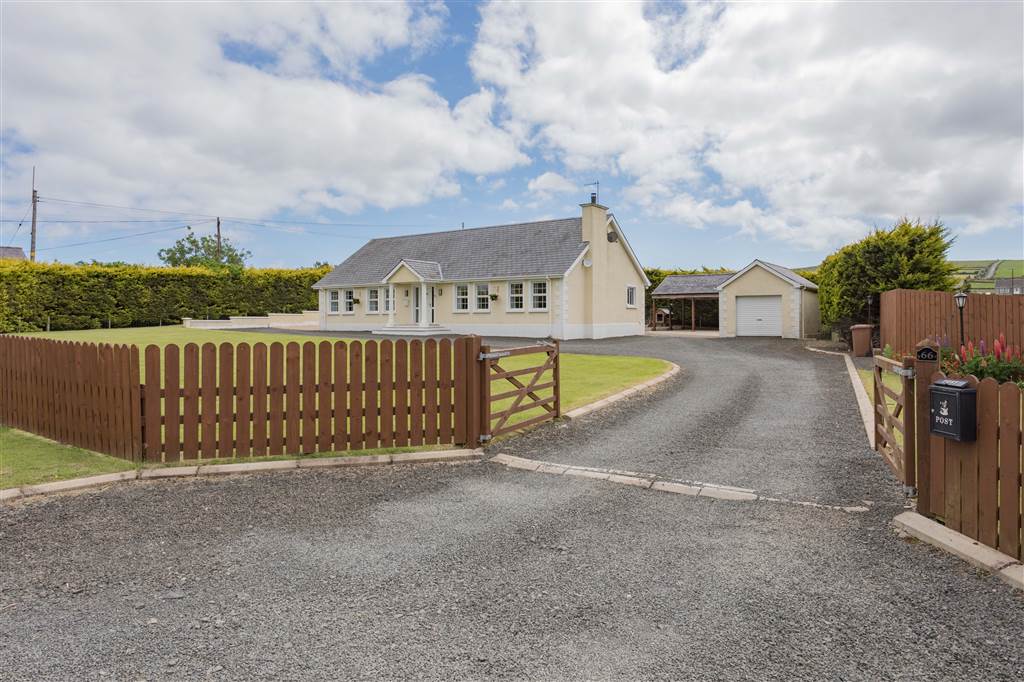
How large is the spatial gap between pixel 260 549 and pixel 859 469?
248 inches

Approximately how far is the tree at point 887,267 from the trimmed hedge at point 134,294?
34.8 meters

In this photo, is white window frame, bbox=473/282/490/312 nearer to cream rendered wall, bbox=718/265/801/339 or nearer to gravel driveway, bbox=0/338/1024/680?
cream rendered wall, bbox=718/265/801/339

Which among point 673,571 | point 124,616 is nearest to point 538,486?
point 673,571

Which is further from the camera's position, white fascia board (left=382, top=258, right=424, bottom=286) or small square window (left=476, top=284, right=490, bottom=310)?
white fascia board (left=382, top=258, right=424, bottom=286)

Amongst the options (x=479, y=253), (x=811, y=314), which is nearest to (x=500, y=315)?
(x=479, y=253)

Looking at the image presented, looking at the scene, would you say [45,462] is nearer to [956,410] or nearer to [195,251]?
[956,410]

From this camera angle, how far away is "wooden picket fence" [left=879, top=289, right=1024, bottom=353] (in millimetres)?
17906

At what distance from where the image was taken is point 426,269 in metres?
33.6

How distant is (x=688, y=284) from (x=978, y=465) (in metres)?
38.6

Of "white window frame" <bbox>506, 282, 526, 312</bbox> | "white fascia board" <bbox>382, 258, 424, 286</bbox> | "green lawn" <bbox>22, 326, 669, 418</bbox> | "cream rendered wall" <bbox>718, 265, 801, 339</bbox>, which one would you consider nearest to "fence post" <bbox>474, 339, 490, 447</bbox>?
"green lawn" <bbox>22, 326, 669, 418</bbox>

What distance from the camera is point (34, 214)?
44.5 metres

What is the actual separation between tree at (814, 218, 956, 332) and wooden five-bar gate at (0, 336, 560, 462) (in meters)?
19.8

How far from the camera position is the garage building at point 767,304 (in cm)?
3166

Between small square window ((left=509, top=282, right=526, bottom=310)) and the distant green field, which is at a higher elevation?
the distant green field
